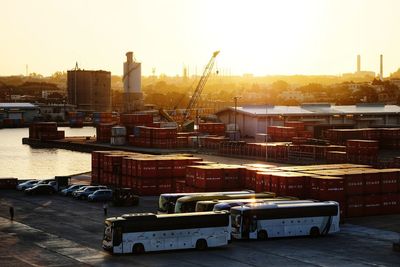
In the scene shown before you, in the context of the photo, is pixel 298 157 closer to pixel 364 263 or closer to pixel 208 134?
pixel 208 134

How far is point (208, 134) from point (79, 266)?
8654cm

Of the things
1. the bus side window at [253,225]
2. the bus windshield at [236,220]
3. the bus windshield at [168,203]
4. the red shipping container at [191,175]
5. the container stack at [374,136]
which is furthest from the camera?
the container stack at [374,136]

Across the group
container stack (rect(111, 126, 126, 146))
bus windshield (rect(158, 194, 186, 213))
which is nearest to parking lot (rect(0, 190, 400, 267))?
bus windshield (rect(158, 194, 186, 213))

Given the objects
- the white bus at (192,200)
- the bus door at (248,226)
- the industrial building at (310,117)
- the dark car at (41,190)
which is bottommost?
the dark car at (41,190)

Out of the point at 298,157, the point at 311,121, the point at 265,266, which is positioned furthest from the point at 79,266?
the point at 311,121

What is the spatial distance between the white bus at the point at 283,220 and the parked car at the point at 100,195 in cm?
1584

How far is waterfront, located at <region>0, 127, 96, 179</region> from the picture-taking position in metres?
90.7

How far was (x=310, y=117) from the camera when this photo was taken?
113000 millimetres

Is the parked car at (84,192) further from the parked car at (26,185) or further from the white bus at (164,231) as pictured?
the white bus at (164,231)

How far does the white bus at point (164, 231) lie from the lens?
31.9 m

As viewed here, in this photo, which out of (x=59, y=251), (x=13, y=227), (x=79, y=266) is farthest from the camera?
(x=13, y=227)

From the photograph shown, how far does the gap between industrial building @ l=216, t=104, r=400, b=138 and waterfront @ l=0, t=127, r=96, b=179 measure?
2127 centimetres

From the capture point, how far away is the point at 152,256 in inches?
1261

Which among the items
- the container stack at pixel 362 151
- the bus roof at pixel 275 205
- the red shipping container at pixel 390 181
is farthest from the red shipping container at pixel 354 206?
the container stack at pixel 362 151
